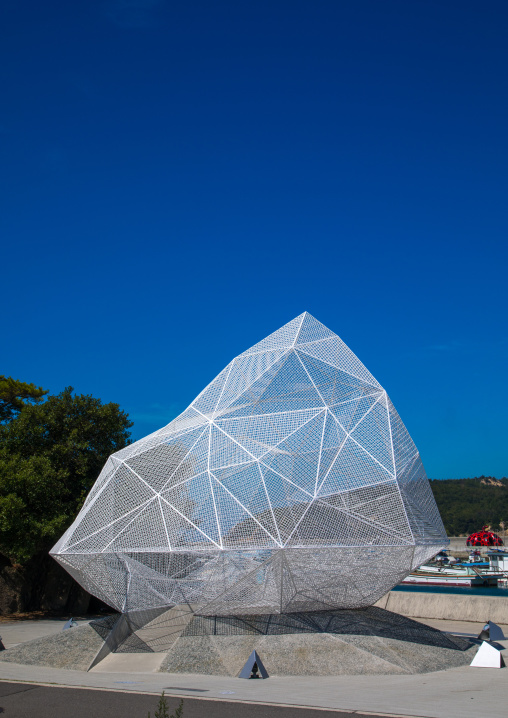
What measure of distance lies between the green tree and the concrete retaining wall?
21.9 meters

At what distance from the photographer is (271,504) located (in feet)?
46.4

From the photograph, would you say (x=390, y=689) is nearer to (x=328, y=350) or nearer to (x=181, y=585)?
(x=181, y=585)

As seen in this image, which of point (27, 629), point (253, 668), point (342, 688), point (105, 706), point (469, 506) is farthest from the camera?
point (469, 506)

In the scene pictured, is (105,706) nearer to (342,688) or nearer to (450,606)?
(342,688)

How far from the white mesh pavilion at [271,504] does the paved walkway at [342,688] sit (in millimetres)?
2175

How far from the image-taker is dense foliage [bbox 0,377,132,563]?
24.8 m

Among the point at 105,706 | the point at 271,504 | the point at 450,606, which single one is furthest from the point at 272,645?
the point at 450,606

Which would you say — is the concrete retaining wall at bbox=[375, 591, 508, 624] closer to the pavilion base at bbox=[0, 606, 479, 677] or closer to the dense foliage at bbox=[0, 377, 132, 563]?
the pavilion base at bbox=[0, 606, 479, 677]

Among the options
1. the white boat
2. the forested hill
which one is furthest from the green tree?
the forested hill

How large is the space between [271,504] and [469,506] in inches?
5470

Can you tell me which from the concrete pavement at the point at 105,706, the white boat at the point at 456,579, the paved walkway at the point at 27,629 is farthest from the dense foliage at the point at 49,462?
the white boat at the point at 456,579

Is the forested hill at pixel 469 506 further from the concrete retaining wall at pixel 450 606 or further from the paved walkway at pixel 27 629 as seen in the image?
the paved walkway at pixel 27 629

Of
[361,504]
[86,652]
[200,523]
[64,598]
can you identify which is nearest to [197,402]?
[200,523]

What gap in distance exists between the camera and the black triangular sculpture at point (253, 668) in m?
13.2
